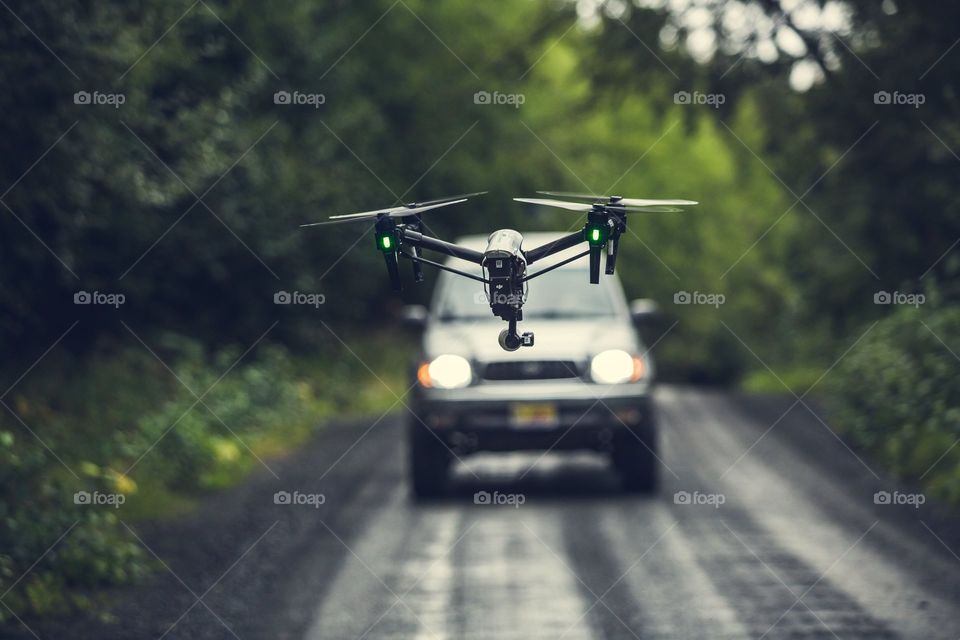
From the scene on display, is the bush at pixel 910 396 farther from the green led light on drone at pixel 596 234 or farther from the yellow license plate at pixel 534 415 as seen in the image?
the green led light on drone at pixel 596 234

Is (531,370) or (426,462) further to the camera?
(426,462)

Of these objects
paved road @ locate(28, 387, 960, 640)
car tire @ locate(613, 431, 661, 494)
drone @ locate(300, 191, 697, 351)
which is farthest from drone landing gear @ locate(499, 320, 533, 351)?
car tire @ locate(613, 431, 661, 494)

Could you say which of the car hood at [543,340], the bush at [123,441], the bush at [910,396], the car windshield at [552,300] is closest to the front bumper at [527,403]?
the car hood at [543,340]

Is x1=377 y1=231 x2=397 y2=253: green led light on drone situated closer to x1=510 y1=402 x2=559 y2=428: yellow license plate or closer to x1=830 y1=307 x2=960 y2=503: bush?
x1=510 y1=402 x2=559 y2=428: yellow license plate

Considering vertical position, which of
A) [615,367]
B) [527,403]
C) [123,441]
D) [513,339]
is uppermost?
[615,367]

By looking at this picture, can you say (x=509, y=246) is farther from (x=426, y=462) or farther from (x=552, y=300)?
(x=552, y=300)

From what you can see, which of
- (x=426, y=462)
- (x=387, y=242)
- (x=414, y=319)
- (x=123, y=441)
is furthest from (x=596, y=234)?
(x=123, y=441)

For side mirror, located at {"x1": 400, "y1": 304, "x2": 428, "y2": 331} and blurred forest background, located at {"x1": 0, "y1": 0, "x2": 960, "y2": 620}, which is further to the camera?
side mirror, located at {"x1": 400, "y1": 304, "x2": 428, "y2": 331}

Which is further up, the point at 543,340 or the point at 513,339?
the point at 543,340
